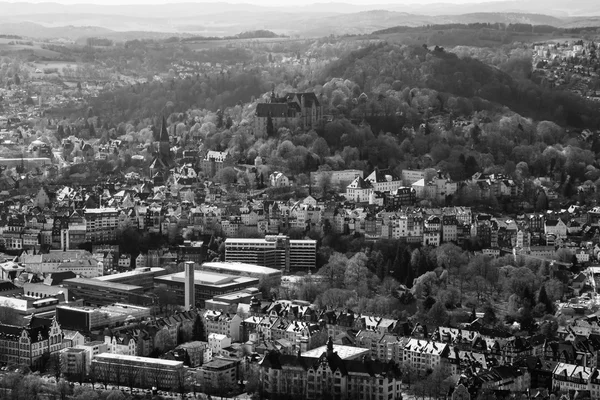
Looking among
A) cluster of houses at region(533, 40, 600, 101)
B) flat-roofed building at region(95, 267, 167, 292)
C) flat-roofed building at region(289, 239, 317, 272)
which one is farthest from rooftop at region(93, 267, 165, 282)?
cluster of houses at region(533, 40, 600, 101)

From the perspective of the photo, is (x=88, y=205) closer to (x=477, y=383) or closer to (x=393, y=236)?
(x=393, y=236)

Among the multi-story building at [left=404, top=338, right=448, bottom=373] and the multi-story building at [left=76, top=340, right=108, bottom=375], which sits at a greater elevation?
the multi-story building at [left=404, top=338, right=448, bottom=373]

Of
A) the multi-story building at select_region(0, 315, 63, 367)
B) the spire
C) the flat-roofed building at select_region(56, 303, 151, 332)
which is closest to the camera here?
the multi-story building at select_region(0, 315, 63, 367)

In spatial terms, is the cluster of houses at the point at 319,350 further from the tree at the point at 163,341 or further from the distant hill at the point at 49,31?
the distant hill at the point at 49,31

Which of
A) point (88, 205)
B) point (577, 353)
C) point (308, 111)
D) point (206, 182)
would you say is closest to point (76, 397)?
point (577, 353)

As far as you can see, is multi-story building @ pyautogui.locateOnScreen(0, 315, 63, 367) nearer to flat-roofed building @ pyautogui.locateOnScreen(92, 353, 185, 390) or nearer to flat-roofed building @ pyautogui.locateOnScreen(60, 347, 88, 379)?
flat-roofed building @ pyautogui.locateOnScreen(60, 347, 88, 379)
